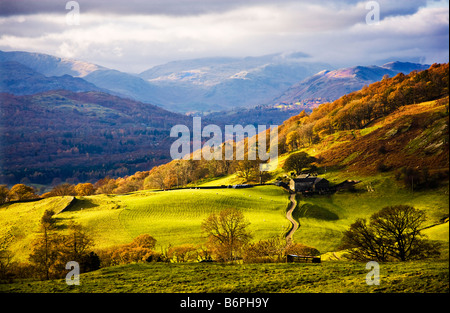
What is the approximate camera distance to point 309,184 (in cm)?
7606

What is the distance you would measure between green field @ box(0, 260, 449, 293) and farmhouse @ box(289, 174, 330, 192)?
49.0 metres

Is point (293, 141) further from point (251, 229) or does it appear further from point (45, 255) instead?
point (45, 255)

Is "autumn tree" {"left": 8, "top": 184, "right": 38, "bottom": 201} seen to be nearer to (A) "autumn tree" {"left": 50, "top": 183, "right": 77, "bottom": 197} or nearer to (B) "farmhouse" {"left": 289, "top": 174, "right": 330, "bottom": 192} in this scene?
(A) "autumn tree" {"left": 50, "top": 183, "right": 77, "bottom": 197}

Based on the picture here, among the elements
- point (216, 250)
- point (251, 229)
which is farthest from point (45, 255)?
point (251, 229)

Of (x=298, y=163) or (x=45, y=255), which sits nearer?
(x=45, y=255)

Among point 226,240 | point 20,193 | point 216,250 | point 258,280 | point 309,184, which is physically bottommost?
point 216,250

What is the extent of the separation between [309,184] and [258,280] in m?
56.0

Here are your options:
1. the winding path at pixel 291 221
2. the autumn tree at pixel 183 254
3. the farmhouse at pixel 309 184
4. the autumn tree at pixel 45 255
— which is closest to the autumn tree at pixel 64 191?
the farmhouse at pixel 309 184

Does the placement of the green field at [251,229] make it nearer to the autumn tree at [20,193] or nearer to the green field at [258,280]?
the green field at [258,280]

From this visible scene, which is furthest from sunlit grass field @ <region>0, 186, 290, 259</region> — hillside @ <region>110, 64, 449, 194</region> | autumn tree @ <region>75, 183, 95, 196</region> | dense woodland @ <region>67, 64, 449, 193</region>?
autumn tree @ <region>75, 183, 95, 196</region>

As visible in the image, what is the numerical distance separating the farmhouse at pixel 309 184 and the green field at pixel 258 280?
4901 cm

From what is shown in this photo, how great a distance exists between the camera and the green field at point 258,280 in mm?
19750

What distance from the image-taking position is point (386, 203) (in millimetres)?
60594

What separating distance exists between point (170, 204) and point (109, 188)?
2441 inches
